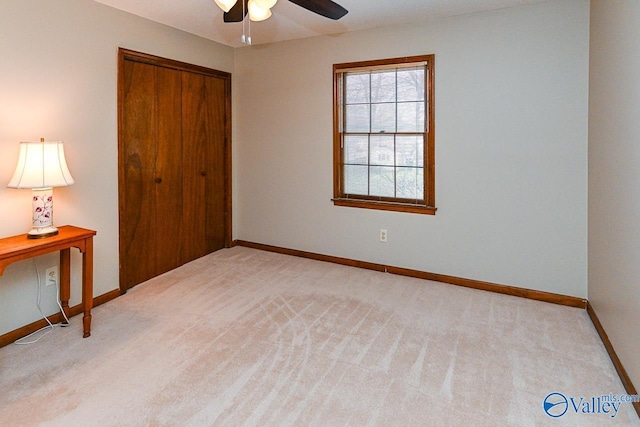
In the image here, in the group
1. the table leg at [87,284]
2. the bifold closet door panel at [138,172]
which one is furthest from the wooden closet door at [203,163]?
the table leg at [87,284]

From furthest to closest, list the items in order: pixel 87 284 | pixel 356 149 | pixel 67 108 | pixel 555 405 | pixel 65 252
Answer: pixel 356 149, pixel 67 108, pixel 65 252, pixel 87 284, pixel 555 405

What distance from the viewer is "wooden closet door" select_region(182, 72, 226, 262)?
4234 mm

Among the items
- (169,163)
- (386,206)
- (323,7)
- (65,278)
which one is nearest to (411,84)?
(386,206)

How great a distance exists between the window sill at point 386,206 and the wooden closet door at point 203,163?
1.42 m

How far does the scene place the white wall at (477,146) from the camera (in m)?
3.16

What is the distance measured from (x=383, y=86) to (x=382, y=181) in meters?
0.92

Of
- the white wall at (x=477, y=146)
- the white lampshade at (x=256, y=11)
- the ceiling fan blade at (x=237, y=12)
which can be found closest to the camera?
the white lampshade at (x=256, y=11)

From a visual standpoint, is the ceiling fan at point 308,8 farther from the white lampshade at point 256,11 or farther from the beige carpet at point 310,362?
the beige carpet at point 310,362

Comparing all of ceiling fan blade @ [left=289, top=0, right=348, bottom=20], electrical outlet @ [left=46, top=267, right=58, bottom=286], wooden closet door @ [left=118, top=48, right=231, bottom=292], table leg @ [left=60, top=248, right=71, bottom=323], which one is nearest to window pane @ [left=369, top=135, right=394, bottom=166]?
ceiling fan blade @ [left=289, top=0, right=348, bottom=20]

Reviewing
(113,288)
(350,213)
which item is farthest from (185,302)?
(350,213)

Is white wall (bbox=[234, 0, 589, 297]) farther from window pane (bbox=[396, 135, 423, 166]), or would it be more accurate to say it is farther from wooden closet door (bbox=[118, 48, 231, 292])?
wooden closet door (bbox=[118, 48, 231, 292])

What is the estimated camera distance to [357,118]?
13.6ft

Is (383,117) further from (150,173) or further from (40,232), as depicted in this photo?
(40,232)

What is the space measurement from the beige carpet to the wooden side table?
22 cm
